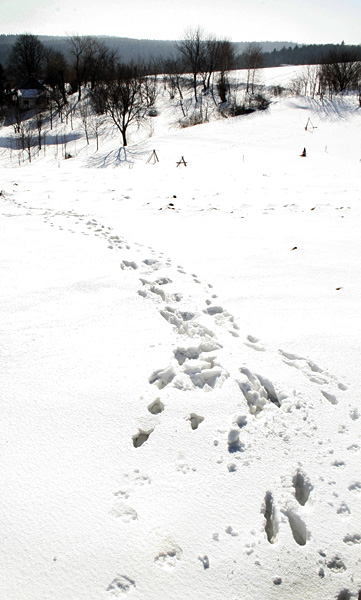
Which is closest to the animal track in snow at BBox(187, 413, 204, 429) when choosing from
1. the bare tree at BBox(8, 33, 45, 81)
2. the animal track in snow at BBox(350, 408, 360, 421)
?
the animal track in snow at BBox(350, 408, 360, 421)

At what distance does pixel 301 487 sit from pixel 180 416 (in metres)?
0.90

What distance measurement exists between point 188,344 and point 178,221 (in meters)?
4.60

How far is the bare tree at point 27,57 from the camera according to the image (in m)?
54.0

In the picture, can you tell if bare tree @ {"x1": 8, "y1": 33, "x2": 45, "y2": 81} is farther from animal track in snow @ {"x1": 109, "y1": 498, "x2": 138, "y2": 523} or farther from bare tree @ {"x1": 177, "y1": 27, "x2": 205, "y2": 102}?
animal track in snow @ {"x1": 109, "y1": 498, "x2": 138, "y2": 523}

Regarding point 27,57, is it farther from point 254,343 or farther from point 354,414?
point 354,414

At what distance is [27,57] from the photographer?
5422cm

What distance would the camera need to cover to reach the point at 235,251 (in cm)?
579

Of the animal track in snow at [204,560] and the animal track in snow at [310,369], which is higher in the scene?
the animal track in snow at [310,369]

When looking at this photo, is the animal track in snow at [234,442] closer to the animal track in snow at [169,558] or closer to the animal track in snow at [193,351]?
the animal track in snow at [169,558]

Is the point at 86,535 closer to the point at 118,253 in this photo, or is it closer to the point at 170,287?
the point at 170,287

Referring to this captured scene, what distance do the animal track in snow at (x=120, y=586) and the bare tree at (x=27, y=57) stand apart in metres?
66.0

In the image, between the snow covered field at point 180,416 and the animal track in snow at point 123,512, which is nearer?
the snow covered field at point 180,416

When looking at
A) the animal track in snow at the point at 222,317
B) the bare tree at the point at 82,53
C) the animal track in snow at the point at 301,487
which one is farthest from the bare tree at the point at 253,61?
the animal track in snow at the point at 301,487

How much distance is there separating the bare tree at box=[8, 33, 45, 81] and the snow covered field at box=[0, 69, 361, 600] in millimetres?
62516
